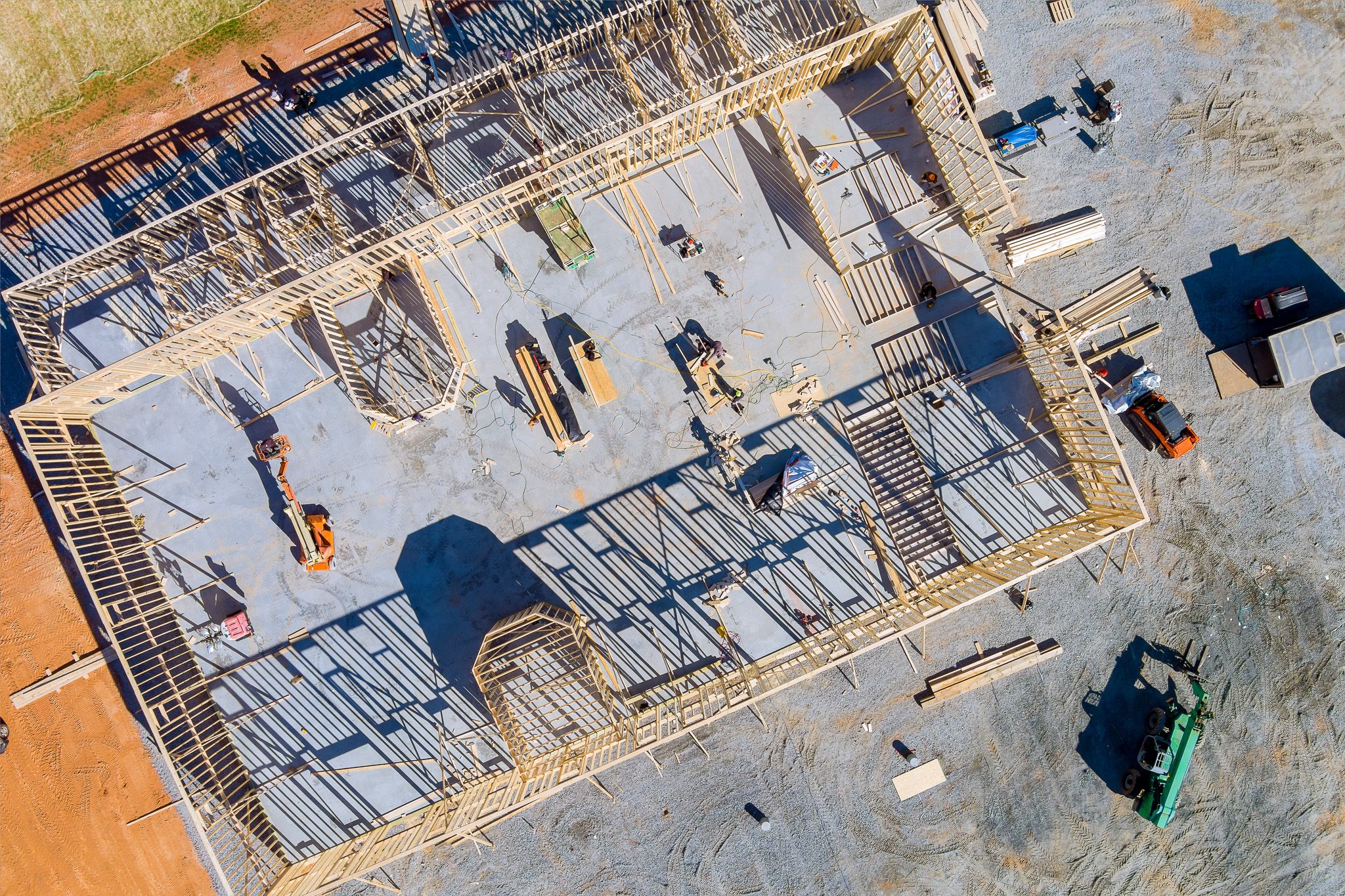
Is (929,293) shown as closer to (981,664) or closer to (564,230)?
(564,230)

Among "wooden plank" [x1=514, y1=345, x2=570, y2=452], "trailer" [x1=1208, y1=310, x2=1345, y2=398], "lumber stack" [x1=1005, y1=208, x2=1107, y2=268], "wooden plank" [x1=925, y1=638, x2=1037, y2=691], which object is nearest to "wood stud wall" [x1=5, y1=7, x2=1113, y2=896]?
"lumber stack" [x1=1005, y1=208, x2=1107, y2=268]

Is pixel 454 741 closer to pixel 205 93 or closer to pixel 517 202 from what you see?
pixel 517 202

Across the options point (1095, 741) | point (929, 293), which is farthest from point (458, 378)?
point (1095, 741)

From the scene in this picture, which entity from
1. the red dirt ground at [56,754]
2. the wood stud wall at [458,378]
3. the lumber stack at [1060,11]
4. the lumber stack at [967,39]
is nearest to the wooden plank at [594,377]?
the wood stud wall at [458,378]

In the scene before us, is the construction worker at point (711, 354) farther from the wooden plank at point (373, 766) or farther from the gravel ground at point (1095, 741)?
the wooden plank at point (373, 766)

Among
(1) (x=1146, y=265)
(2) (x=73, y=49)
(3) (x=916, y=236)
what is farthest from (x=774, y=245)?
(2) (x=73, y=49)

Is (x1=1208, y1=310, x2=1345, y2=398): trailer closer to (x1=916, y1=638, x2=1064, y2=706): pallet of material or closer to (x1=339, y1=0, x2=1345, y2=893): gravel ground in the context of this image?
(x1=339, y1=0, x2=1345, y2=893): gravel ground
